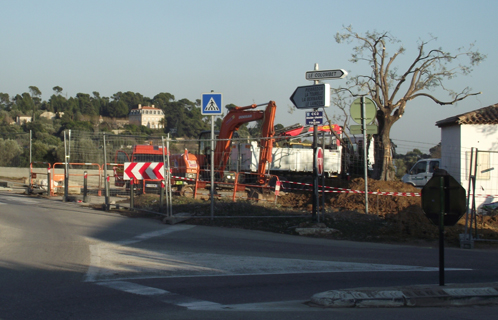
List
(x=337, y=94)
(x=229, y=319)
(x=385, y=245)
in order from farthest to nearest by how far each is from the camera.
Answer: (x=337, y=94), (x=385, y=245), (x=229, y=319)

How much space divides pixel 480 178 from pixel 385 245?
9223mm

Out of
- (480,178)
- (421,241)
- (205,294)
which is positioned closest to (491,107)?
(480,178)

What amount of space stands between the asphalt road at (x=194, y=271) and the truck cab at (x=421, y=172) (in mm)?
13899

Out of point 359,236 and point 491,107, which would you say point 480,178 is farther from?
point 359,236

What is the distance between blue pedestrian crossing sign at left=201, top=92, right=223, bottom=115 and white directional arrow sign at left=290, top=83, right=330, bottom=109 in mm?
1998

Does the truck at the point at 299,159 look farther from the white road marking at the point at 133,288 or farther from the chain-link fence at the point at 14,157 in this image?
the chain-link fence at the point at 14,157

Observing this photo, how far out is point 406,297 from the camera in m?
5.96

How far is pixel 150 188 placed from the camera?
1953cm

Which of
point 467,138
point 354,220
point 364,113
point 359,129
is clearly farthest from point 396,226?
point 467,138

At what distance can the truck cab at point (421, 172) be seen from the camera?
23484 millimetres

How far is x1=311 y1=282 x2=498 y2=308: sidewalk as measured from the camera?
589 centimetres

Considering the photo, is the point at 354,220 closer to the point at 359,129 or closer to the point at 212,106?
the point at 359,129

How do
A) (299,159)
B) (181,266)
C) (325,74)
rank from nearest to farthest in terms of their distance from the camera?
(181,266) < (325,74) < (299,159)

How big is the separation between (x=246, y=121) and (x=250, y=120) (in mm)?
189
